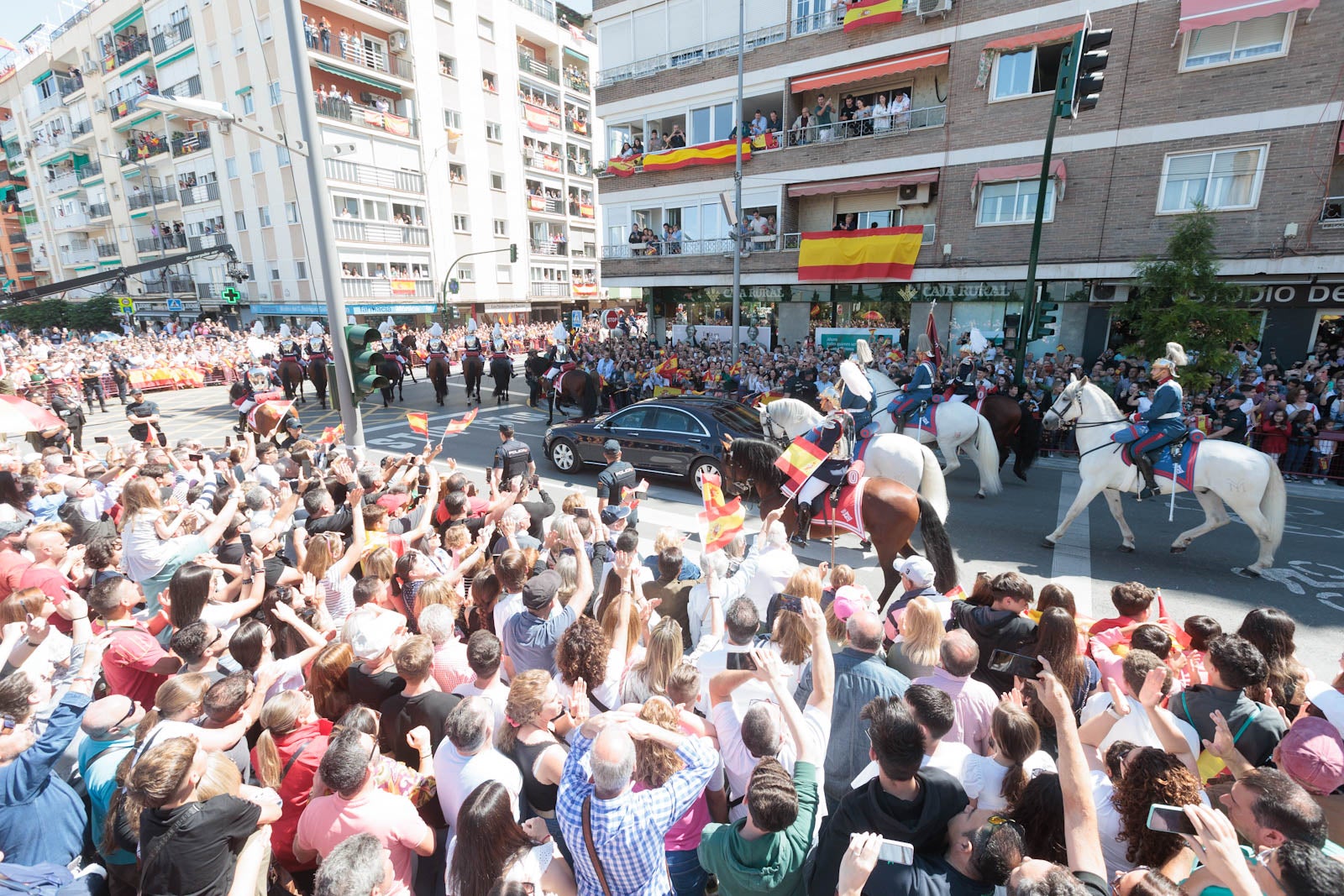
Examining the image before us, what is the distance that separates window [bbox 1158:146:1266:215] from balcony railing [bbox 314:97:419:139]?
33.8 metres

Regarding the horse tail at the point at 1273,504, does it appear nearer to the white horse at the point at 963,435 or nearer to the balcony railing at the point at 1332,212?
the white horse at the point at 963,435

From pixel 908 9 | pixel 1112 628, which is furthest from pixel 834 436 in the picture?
pixel 908 9

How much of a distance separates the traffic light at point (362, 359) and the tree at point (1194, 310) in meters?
13.5

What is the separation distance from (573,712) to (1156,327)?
1381 centimetres

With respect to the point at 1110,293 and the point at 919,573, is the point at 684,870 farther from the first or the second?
the point at 1110,293

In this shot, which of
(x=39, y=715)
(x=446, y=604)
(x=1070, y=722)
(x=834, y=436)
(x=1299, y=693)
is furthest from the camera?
(x=834, y=436)

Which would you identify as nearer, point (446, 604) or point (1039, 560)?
point (446, 604)

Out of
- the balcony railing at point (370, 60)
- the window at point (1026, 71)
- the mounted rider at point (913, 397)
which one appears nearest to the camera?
the mounted rider at point (913, 397)

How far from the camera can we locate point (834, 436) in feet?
23.2

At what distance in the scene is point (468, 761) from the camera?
102 inches

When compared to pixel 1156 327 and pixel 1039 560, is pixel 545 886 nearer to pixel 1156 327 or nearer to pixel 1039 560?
pixel 1039 560

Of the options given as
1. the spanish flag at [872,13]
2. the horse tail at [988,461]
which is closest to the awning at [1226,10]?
the spanish flag at [872,13]

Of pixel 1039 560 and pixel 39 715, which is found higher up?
pixel 39 715

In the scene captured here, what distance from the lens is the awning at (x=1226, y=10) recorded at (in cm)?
1255
